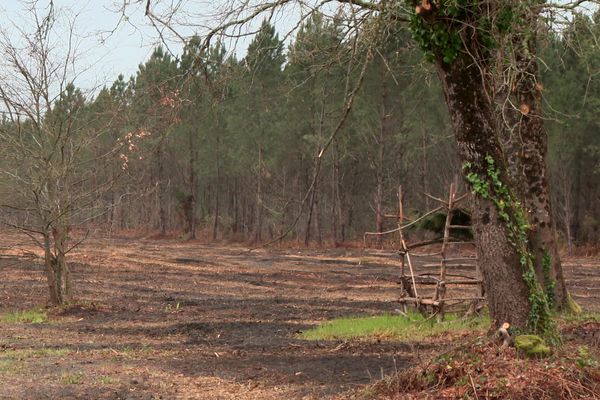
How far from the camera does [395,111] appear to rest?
4288 cm

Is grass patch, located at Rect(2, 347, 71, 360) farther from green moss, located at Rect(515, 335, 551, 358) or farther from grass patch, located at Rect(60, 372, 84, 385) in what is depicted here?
green moss, located at Rect(515, 335, 551, 358)

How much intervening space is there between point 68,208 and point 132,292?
20.5ft

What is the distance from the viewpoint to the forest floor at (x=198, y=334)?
8.20 m

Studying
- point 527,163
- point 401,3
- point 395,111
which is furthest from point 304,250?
point 401,3

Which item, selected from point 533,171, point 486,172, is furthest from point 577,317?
point 486,172

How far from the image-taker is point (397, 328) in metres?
12.6

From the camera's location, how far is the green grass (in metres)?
11.8

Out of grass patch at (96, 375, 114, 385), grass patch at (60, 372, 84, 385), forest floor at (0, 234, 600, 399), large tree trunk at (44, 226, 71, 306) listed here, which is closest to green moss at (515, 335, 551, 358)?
forest floor at (0, 234, 600, 399)

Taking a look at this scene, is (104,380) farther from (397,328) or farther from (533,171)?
(533,171)

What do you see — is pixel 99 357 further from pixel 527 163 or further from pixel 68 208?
pixel 527 163

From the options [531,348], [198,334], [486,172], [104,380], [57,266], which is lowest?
[198,334]

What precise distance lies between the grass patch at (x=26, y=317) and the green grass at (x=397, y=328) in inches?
241

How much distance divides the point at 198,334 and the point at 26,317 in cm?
467

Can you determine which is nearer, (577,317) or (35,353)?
(35,353)
